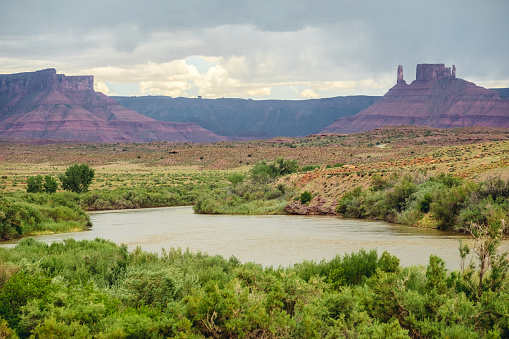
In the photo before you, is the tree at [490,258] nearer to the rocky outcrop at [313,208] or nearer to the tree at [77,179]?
the rocky outcrop at [313,208]

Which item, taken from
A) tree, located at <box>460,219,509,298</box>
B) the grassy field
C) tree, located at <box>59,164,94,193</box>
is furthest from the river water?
tree, located at <box>59,164,94,193</box>

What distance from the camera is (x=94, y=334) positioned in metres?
9.02

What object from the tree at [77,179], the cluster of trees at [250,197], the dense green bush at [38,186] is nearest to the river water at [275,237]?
the cluster of trees at [250,197]

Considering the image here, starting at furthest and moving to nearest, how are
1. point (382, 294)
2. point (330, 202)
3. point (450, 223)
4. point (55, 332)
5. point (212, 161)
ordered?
1. point (212, 161)
2. point (330, 202)
3. point (450, 223)
4. point (382, 294)
5. point (55, 332)

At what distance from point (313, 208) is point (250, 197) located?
266 inches

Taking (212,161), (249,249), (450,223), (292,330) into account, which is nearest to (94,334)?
(292,330)

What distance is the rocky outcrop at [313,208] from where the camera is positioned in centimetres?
3597

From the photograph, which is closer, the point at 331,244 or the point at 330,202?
the point at 331,244

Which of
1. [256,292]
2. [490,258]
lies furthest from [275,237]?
[490,258]

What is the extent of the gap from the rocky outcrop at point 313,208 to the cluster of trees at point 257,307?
23.8m

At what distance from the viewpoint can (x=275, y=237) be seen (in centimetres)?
2533

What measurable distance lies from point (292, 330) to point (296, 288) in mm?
1448

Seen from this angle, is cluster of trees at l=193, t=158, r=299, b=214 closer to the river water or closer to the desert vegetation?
the river water

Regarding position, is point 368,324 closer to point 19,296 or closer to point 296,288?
point 296,288
